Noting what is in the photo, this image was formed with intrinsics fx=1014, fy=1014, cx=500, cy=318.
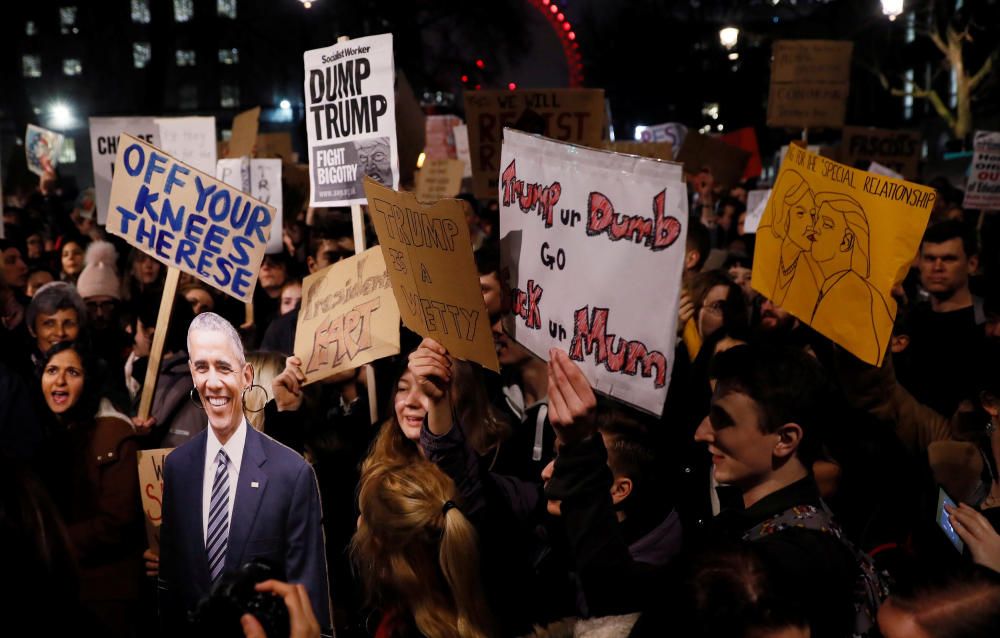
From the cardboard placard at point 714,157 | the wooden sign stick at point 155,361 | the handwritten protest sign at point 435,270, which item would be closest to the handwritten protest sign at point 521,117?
the wooden sign stick at point 155,361

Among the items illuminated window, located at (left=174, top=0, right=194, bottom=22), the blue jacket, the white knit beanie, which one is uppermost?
illuminated window, located at (left=174, top=0, right=194, bottom=22)

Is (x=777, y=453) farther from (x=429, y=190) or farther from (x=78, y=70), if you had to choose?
(x=78, y=70)

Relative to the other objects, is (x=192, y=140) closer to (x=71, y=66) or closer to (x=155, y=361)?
(x=155, y=361)

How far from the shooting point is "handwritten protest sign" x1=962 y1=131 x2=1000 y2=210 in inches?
400

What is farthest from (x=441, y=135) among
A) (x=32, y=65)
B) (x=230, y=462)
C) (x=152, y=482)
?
(x=32, y=65)

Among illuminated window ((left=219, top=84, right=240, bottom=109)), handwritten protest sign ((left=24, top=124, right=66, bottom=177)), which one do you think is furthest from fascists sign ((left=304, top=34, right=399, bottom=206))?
illuminated window ((left=219, top=84, right=240, bottom=109))

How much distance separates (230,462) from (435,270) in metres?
0.97

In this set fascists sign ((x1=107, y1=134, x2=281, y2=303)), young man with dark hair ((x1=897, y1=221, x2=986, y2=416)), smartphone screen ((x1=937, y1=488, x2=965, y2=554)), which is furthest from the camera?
young man with dark hair ((x1=897, y1=221, x2=986, y2=416))

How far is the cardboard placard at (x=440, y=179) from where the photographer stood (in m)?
12.0

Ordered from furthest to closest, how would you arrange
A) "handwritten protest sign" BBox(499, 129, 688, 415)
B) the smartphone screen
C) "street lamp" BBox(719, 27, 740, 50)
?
"street lamp" BBox(719, 27, 740, 50)
the smartphone screen
"handwritten protest sign" BBox(499, 129, 688, 415)

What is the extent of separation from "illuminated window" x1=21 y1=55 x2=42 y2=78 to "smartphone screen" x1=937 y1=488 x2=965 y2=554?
85.7 metres

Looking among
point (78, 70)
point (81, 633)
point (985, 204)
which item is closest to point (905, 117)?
point (985, 204)

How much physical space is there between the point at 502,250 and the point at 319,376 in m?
1.33

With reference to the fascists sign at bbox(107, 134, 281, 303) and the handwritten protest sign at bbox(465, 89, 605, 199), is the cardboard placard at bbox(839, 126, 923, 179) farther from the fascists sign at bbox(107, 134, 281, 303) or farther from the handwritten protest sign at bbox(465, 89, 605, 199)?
the fascists sign at bbox(107, 134, 281, 303)
